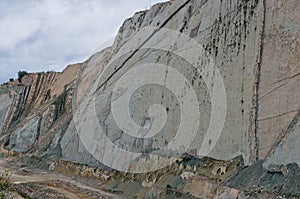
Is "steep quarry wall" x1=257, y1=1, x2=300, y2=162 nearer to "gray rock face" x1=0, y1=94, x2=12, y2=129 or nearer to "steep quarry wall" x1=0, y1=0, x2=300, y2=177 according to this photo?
"steep quarry wall" x1=0, y1=0, x2=300, y2=177

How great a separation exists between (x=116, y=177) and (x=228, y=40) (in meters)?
8.55

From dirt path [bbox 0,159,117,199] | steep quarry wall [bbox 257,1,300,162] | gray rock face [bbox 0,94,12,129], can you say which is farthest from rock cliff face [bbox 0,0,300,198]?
gray rock face [bbox 0,94,12,129]

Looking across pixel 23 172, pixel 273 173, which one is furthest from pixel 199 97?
pixel 23 172

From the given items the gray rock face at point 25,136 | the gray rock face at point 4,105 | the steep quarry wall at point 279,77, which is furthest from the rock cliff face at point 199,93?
the gray rock face at point 4,105

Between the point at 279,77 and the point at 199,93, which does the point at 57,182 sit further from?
the point at 279,77

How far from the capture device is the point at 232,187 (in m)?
12.8

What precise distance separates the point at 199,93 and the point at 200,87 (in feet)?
0.94

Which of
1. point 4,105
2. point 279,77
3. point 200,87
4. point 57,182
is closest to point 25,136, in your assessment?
point 4,105

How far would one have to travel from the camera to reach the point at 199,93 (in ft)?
61.5

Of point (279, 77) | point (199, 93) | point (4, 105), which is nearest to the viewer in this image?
point (279, 77)

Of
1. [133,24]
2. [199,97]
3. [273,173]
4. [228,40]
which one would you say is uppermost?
[133,24]

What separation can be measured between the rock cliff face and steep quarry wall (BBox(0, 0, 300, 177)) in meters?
0.04

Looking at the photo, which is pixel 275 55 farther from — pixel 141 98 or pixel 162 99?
pixel 141 98

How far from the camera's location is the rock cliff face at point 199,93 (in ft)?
47.5
